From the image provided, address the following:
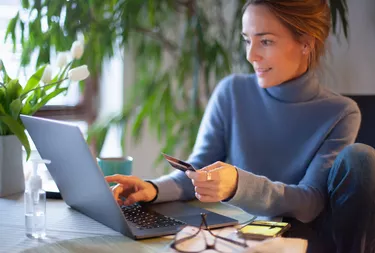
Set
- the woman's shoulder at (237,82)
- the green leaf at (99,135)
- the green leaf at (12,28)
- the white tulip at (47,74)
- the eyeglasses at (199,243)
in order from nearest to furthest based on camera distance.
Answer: the eyeglasses at (199,243) < the white tulip at (47,74) < the woman's shoulder at (237,82) < the green leaf at (12,28) < the green leaf at (99,135)

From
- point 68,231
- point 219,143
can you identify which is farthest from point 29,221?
point 219,143

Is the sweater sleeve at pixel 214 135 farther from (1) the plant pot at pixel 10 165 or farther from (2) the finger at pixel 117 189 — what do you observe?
(1) the plant pot at pixel 10 165

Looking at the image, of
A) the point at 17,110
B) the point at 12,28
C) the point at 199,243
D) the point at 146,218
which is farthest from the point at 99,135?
the point at 199,243

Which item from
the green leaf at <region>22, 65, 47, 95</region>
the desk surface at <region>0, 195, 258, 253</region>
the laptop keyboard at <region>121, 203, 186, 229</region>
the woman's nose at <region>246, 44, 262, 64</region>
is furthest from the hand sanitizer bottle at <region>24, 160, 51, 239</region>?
the woman's nose at <region>246, 44, 262, 64</region>

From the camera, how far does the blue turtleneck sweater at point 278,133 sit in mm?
1430

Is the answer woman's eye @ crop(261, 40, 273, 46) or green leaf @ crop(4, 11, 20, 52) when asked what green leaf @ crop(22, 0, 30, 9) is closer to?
green leaf @ crop(4, 11, 20, 52)

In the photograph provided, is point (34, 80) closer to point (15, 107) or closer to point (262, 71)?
point (15, 107)

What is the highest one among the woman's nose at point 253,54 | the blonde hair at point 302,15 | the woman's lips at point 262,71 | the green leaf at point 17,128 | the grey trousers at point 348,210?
the blonde hair at point 302,15

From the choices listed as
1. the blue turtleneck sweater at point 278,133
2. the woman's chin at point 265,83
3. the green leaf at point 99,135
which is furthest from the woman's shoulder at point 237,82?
the green leaf at point 99,135

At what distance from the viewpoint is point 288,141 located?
1.55m

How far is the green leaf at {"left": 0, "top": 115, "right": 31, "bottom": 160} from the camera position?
1369mm

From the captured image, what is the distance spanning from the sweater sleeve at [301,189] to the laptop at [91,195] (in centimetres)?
8

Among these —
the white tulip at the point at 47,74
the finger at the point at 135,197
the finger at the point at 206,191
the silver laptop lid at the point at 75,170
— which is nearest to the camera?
the silver laptop lid at the point at 75,170

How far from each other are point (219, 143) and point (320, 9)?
432 millimetres
